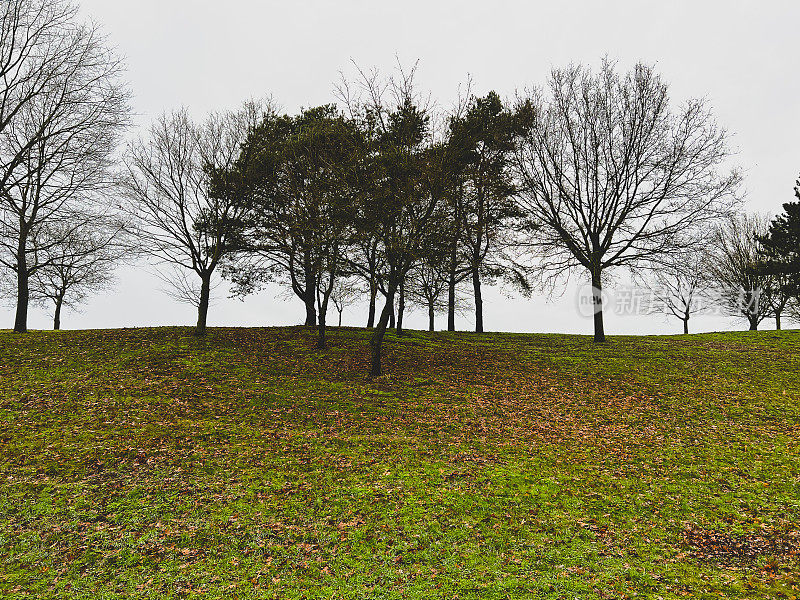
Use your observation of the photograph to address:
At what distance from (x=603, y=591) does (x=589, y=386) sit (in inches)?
431

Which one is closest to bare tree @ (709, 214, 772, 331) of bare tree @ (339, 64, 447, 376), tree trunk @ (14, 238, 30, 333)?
bare tree @ (339, 64, 447, 376)

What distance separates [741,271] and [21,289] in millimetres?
51017

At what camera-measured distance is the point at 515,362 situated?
65.1 feet

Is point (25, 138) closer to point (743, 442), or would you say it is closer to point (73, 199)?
point (73, 199)

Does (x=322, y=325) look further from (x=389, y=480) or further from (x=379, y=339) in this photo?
(x=389, y=480)

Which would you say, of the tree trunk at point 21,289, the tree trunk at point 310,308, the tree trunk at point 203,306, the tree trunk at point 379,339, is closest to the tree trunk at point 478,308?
the tree trunk at point 310,308

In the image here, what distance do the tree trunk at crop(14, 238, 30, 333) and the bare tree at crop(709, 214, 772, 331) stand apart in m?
47.5

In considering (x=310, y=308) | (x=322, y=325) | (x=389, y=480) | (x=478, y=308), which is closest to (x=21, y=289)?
(x=310, y=308)

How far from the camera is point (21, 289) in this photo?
22.2 metres

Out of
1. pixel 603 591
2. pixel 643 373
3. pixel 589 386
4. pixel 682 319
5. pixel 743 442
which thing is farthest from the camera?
pixel 682 319

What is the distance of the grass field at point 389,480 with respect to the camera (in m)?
6.64

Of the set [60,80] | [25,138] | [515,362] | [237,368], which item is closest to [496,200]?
[515,362]

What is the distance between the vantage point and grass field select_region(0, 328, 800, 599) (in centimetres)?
664

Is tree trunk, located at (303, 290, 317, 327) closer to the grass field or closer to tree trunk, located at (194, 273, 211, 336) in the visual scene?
tree trunk, located at (194, 273, 211, 336)
